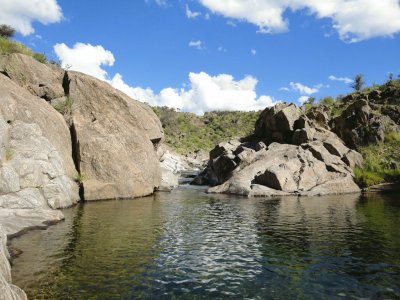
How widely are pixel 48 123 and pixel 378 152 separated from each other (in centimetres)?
4139

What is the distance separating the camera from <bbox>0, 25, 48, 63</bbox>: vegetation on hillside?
46000mm

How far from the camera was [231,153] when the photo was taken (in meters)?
61.5

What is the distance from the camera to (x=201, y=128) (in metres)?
163

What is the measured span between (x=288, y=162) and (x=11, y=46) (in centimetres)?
3537

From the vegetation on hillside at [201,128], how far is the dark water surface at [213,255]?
3965 inches

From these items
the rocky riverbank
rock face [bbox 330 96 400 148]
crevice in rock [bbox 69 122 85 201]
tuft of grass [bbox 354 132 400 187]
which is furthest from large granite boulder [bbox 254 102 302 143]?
crevice in rock [bbox 69 122 85 201]

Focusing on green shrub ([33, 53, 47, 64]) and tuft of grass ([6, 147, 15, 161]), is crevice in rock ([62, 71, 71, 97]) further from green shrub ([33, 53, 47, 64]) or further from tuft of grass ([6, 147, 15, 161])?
tuft of grass ([6, 147, 15, 161])

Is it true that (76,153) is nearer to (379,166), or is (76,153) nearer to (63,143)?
(63,143)

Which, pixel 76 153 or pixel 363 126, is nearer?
pixel 76 153

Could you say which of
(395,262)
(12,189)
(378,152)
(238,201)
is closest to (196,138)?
(378,152)

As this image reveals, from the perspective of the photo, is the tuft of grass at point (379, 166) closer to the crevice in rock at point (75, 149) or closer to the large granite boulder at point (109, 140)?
the large granite boulder at point (109, 140)

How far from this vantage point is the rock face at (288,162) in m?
47.0

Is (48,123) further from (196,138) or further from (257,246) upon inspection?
(196,138)

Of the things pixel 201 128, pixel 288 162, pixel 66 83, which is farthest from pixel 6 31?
pixel 201 128
